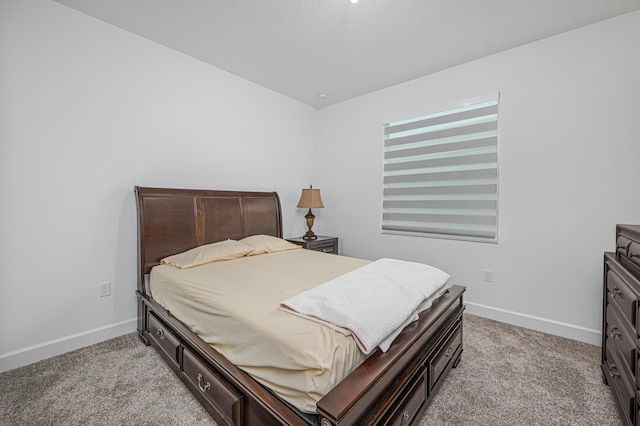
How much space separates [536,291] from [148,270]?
3.53 m

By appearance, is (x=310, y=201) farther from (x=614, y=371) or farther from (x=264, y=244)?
(x=614, y=371)

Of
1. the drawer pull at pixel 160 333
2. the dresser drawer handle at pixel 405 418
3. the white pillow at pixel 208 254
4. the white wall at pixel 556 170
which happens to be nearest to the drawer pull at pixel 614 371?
the white wall at pixel 556 170

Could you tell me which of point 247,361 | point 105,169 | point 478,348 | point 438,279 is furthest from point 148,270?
point 478,348

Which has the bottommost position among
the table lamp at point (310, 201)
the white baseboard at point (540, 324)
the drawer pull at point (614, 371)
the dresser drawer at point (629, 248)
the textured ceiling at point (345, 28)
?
the white baseboard at point (540, 324)

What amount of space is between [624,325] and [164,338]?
2716 mm

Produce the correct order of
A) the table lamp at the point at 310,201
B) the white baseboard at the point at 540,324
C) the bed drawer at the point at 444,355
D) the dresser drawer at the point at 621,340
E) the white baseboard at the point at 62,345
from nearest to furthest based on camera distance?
the dresser drawer at the point at 621,340 → the bed drawer at the point at 444,355 → the white baseboard at the point at 62,345 → the white baseboard at the point at 540,324 → the table lamp at the point at 310,201

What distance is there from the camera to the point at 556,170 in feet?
8.12


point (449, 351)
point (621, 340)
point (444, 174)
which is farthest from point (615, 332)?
point (444, 174)

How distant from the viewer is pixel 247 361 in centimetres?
125

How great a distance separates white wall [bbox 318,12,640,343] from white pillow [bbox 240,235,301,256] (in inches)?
66.9

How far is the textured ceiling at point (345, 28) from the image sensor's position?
210 centimetres

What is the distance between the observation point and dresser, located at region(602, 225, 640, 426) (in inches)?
49.8

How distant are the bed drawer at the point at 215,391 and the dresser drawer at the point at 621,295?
1.88 m

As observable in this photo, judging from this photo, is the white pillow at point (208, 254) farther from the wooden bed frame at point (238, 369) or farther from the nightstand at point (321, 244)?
the nightstand at point (321, 244)
